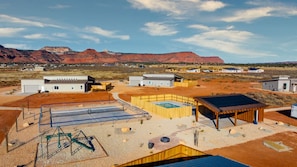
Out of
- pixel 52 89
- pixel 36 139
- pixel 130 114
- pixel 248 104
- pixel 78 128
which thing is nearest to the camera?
pixel 36 139

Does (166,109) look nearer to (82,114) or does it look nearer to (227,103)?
(227,103)

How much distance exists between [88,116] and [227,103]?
19.7 metres

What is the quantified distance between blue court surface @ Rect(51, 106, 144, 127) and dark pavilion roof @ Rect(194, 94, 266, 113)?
10004 millimetres

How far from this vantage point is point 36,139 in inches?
990

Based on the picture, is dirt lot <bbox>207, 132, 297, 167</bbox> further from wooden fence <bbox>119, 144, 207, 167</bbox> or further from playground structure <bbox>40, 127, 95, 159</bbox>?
playground structure <bbox>40, 127, 95, 159</bbox>

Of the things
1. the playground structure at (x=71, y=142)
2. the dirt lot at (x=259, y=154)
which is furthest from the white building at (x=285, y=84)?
the playground structure at (x=71, y=142)

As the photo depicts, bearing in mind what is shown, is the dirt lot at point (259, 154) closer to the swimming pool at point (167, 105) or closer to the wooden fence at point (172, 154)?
the wooden fence at point (172, 154)

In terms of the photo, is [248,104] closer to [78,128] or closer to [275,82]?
[78,128]

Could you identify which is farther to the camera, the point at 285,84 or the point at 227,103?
the point at 285,84

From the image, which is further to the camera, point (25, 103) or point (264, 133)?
point (25, 103)

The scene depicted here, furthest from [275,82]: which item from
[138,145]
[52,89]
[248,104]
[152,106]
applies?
[52,89]

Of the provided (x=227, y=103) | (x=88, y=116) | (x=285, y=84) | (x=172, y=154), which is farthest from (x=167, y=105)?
(x=285, y=84)

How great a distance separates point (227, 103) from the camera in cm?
3034

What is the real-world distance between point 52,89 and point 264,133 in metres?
50.6
